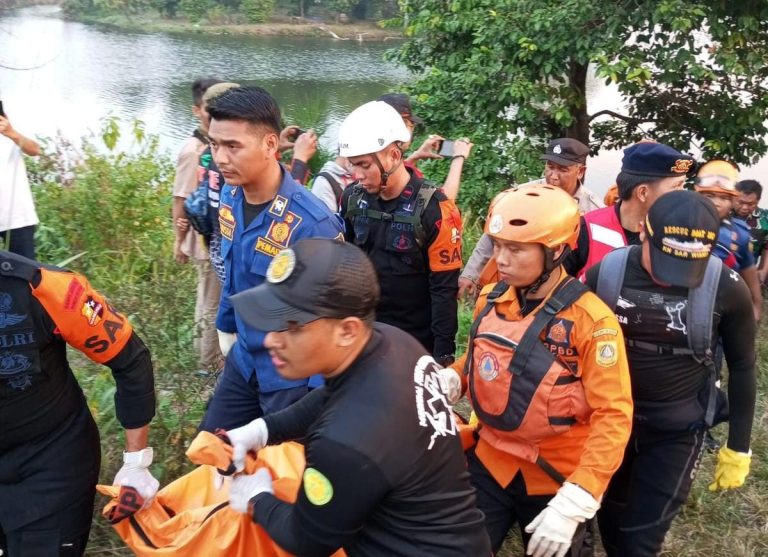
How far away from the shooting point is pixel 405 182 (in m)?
3.18

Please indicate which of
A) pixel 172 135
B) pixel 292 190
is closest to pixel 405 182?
pixel 292 190

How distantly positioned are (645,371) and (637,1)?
20.0 feet

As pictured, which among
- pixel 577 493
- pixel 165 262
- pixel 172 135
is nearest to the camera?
pixel 577 493

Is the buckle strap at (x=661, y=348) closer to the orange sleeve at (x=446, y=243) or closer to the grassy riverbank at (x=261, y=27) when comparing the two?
the orange sleeve at (x=446, y=243)

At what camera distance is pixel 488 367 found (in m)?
A: 2.25

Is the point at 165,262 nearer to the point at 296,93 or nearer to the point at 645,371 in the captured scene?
the point at 645,371

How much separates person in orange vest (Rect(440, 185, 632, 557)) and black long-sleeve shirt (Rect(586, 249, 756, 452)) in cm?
24

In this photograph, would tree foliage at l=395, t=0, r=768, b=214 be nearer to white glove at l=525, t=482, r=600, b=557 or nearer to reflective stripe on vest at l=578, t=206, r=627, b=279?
reflective stripe on vest at l=578, t=206, r=627, b=279

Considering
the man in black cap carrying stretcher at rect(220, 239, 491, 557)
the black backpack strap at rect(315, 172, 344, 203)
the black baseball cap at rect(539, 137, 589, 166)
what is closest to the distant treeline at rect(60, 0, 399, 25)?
the black baseball cap at rect(539, 137, 589, 166)

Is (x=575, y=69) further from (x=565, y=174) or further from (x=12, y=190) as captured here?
(x=12, y=190)

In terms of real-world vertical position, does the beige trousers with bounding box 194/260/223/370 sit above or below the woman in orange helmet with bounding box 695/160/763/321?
below

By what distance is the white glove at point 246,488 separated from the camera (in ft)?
5.91

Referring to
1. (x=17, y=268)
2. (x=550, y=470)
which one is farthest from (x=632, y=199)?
(x=17, y=268)

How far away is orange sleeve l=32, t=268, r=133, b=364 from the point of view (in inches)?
80.0
